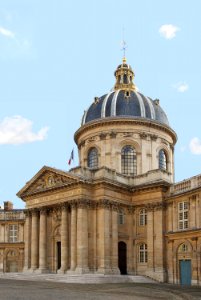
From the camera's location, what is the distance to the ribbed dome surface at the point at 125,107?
55.0 meters

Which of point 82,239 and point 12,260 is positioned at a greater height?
point 82,239

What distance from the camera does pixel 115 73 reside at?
60656 millimetres

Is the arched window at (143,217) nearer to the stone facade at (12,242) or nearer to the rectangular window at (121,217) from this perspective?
the rectangular window at (121,217)

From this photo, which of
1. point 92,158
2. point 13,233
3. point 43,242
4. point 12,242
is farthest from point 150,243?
point 13,233

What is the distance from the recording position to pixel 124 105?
5519 cm

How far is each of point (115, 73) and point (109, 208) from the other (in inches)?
849

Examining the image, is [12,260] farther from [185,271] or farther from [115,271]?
[185,271]

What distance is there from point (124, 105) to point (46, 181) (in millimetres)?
13429

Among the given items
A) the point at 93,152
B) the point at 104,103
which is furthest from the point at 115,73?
the point at 93,152

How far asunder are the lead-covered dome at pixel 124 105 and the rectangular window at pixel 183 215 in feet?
46.7

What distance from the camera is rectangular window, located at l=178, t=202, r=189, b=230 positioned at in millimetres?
43688

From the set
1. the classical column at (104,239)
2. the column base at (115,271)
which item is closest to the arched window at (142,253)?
the column base at (115,271)

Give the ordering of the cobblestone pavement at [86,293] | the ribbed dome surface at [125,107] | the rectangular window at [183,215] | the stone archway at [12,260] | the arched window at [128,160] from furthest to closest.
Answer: the stone archway at [12,260] → the ribbed dome surface at [125,107] → the arched window at [128,160] → the rectangular window at [183,215] → the cobblestone pavement at [86,293]

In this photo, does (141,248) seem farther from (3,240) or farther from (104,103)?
(3,240)
